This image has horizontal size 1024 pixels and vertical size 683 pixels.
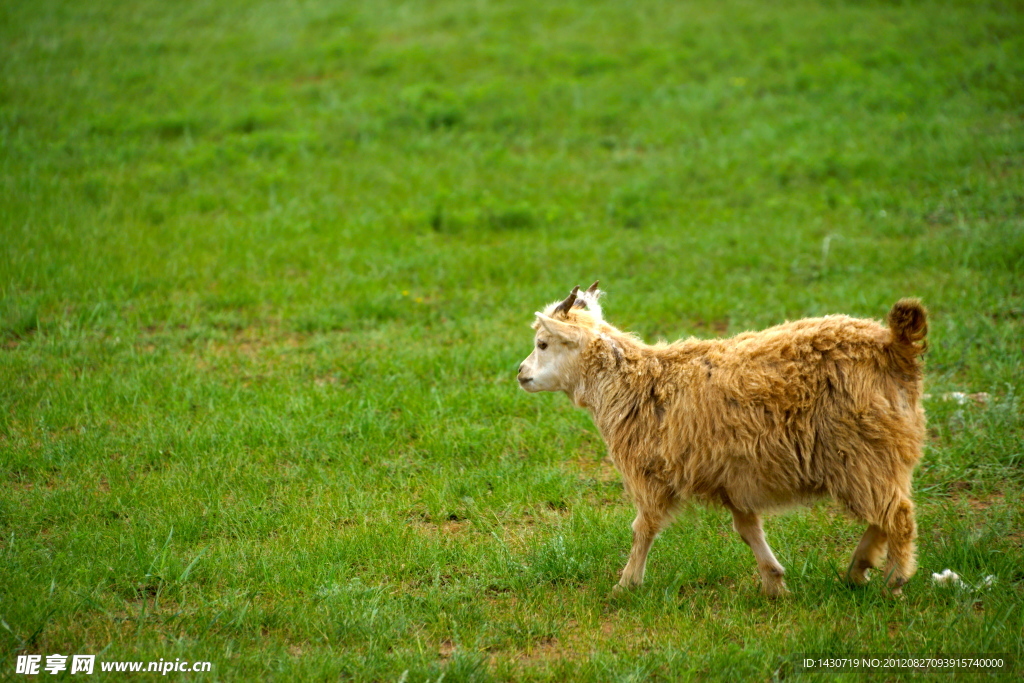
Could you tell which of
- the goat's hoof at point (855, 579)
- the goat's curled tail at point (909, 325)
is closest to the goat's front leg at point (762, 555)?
the goat's hoof at point (855, 579)

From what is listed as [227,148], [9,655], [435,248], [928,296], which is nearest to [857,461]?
[9,655]

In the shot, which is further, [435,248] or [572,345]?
[435,248]

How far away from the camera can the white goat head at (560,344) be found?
242 inches

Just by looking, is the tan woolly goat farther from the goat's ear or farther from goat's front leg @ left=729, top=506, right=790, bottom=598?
the goat's ear

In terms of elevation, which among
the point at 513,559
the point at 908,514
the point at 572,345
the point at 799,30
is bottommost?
the point at 513,559

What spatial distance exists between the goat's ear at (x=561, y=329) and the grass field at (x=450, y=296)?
134cm

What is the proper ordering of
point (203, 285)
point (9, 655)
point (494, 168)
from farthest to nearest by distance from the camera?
point (494, 168) < point (203, 285) < point (9, 655)

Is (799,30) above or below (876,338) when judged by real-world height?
above

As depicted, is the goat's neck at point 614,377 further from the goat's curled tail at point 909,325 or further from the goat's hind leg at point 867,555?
the goat's hind leg at point 867,555

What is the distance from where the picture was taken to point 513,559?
611cm

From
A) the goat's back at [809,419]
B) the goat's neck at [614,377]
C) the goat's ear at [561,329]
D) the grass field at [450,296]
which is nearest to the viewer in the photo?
the goat's back at [809,419]

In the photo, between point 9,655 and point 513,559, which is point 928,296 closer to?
point 513,559

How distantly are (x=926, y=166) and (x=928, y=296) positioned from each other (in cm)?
430

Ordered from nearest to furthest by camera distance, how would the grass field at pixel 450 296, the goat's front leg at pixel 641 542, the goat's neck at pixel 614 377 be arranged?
the grass field at pixel 450 296 → the goat's front leg at pixel 641 542 → the goat's neck at pixel 614 377
